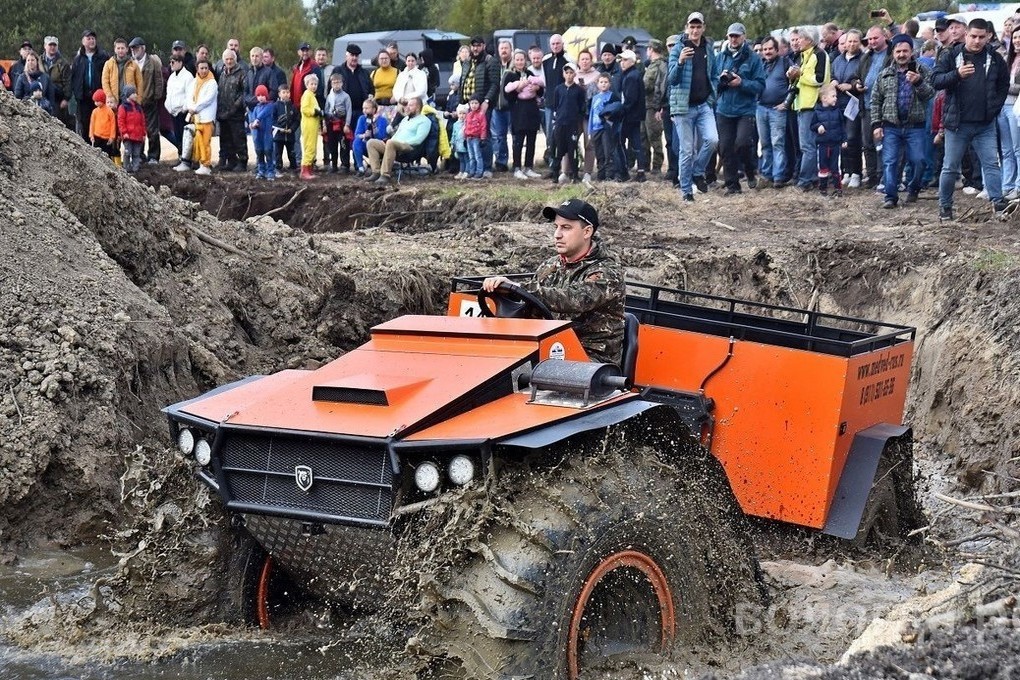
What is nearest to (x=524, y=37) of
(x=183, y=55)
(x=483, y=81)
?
(x=183, y=55)

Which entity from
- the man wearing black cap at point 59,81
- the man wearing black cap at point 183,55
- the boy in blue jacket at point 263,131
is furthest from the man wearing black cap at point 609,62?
the man wearing black cap at point 59,81

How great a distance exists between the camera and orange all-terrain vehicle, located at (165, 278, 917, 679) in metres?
4.70

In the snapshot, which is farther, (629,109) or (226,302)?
(629,109)

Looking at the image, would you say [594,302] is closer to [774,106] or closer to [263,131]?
[774,106]

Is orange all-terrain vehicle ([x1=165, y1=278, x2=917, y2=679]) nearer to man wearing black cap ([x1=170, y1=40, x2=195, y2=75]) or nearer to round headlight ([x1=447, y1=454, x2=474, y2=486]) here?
round headlight ([x1=447, y1=454, x2=474, y2=486])

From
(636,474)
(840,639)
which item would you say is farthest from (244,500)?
(840,639)

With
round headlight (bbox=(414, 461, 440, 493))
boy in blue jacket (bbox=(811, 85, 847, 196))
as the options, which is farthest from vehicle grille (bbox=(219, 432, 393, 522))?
boy in blue jacket (bbox=(811, 85, 847, 196))

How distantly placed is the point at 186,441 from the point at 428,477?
115 cm

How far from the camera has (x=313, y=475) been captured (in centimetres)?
497

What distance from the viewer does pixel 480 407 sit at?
5.16 metres

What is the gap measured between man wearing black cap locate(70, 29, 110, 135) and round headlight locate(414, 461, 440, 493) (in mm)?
16058

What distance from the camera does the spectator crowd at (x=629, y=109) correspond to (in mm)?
13594

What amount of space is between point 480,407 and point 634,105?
1307 cm

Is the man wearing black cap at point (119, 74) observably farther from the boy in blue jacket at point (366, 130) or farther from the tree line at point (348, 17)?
the tree line at point (348, 17)
